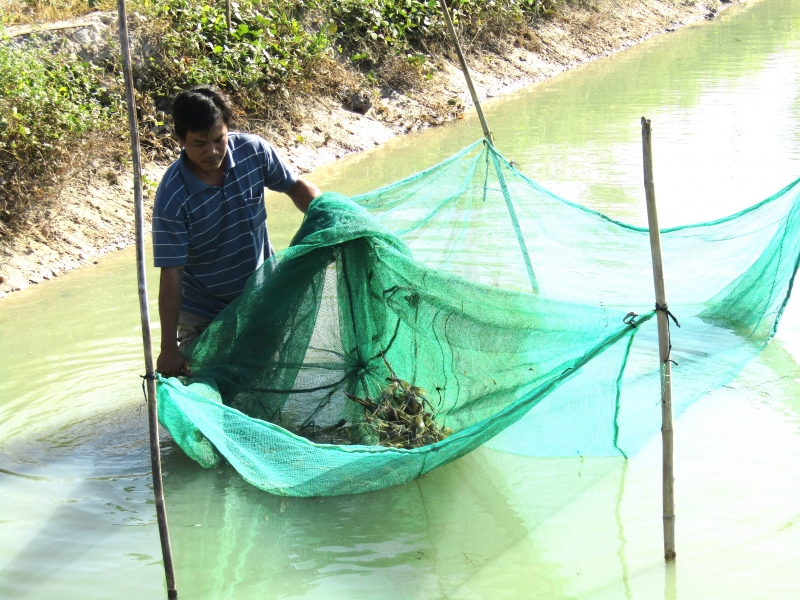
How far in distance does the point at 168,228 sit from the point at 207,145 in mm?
304

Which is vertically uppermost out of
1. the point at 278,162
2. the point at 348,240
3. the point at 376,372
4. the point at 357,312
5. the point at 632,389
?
the point at 278,162

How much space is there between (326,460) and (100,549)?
0.92m

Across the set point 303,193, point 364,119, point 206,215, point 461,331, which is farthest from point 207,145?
point 364,119

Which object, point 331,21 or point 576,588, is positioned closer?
point 576,588

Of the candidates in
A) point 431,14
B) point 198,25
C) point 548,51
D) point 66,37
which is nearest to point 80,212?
point 66,37

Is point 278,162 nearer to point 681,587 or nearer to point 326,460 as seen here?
point 326,460

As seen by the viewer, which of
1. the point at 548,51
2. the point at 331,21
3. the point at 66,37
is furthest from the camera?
the point at 548,51

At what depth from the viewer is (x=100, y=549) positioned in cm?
296

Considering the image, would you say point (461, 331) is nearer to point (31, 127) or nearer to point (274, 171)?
point (274, 171)

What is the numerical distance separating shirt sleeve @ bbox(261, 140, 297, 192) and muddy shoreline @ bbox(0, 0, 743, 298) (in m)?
2.69

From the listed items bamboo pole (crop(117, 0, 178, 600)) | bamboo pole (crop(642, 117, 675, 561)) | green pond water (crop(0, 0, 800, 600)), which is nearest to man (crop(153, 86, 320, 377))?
bamboo pole (crop(117, 0, 178, 600))

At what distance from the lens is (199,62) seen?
722 centimetres

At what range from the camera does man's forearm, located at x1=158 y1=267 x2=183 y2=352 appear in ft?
9.71

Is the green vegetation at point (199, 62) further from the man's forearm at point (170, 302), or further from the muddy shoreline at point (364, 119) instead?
the man's forearm at point (170, 302)
